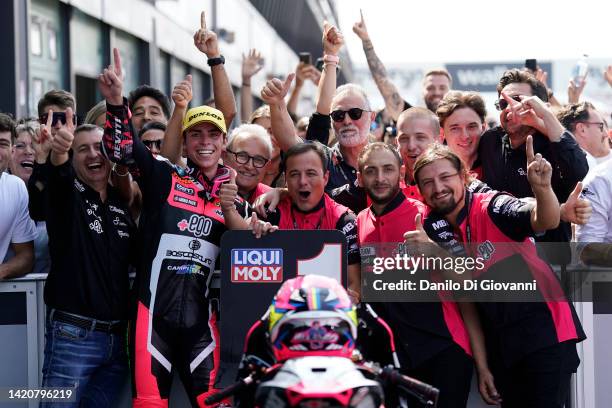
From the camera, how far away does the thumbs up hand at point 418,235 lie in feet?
15.6

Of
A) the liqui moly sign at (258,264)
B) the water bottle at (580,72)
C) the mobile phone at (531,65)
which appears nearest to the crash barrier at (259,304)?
the liqui moly sign at (258,264)

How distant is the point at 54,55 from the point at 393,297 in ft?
24.8

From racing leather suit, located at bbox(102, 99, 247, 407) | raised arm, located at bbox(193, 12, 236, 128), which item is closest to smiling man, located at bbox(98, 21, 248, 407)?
racing leather suit, located at bbox(102, 99, 247, 407)

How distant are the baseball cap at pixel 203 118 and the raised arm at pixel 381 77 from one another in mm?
3534

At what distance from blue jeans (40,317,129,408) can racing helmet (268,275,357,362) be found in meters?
1.75

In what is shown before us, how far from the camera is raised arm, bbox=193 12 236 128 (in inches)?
239

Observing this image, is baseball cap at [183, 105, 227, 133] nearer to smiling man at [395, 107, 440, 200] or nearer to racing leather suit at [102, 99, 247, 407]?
racing leather suit at [102, 99, 247, 407]

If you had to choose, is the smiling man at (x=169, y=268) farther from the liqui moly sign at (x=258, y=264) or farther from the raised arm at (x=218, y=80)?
the raised arm at (x=218, y=80)

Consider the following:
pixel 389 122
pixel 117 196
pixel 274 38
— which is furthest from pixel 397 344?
pixel 274 38

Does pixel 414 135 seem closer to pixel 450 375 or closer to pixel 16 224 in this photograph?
pixel 450 375

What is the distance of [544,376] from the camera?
191 inches

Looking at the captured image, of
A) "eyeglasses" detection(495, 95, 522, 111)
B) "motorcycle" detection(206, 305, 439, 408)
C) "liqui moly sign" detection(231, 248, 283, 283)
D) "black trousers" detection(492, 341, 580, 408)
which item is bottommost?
"black trousers" detection(492, 341, 580, 408)

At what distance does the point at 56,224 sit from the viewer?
517 centimetres

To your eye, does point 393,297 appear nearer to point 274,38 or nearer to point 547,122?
point 547,122
